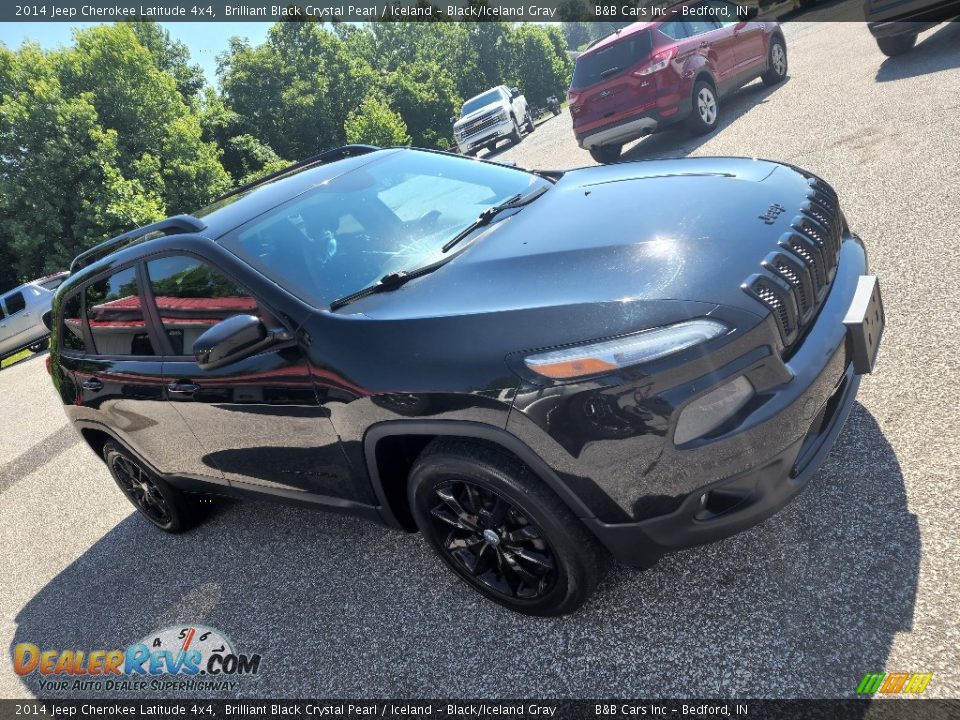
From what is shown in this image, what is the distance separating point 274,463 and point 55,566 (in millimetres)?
2398

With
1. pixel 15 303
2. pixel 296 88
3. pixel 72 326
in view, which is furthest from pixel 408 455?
pixel 296 88

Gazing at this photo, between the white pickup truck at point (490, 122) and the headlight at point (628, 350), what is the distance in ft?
70.3

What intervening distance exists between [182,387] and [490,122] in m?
20.6

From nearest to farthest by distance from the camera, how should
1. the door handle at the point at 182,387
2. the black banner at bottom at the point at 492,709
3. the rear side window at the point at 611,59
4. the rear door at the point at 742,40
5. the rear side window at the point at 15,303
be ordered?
1. the black banner at bottom at the point at 492,709
2. the door handle at the point at 182,387
3. the rear side window at the point at 611,59
4. the rear door at the point at 742,40
5. the rear side window at the point at 15,303

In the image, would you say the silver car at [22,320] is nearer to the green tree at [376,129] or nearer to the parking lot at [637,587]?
the parking lot at [637,587]

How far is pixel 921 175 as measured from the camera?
5.80m

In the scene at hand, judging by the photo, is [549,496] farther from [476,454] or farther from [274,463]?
[274,463]

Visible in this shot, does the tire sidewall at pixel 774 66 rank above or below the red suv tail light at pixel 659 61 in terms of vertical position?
below

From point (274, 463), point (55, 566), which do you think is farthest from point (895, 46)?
point (55, 566)

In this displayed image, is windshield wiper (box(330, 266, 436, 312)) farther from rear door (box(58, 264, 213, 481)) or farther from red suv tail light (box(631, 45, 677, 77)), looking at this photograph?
red suv tail light (box(631, 45, 677, 77))

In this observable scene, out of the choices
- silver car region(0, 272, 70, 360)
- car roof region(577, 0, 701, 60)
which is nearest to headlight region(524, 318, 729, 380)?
car roof region(577, 0, 701, 60)

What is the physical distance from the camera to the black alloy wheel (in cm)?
259

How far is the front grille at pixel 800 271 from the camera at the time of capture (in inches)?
93.4

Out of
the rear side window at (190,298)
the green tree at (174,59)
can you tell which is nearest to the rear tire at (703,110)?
the rear side window at (190,298)
